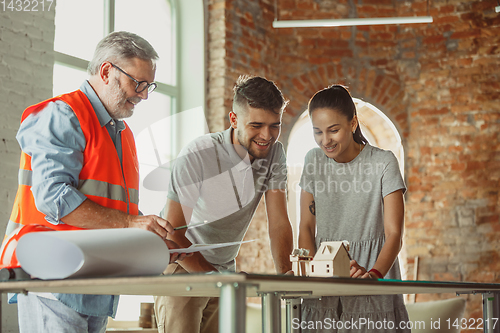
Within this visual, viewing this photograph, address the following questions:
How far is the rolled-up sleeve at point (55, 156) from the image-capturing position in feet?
4.75

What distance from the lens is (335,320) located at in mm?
1929

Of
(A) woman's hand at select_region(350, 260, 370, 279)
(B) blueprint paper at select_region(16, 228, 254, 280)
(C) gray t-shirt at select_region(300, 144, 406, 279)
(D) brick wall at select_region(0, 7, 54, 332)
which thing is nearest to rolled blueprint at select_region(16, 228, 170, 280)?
(B) blueprint paper at select_region(16, 228, 254, 280)

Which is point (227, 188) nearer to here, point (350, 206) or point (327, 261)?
point (350, 206)

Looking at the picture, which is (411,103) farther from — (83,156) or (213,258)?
(83,156)

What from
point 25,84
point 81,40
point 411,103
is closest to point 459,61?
point 411,103

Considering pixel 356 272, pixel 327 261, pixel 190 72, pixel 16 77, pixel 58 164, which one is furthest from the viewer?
pixel 190 72

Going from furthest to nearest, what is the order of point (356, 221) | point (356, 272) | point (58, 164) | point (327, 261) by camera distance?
point (356, 221) → point (356, 272) → point (58, 164) → point (327, 261)

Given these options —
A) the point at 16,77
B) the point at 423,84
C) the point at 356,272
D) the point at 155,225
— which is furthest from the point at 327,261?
the point at 423,84

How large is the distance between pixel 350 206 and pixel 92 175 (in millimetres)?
948

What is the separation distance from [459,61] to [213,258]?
3.87 m

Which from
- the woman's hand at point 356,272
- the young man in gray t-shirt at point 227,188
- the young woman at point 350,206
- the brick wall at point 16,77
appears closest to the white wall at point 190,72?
the brick wall at point 16,77

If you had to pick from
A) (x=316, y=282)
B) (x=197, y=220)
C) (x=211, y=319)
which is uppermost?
(x=197, y=220)

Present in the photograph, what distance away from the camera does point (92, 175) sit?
5.27 feet

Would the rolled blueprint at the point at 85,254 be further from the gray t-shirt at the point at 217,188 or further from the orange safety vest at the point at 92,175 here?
the gray t-shirt at the point at 217,188
